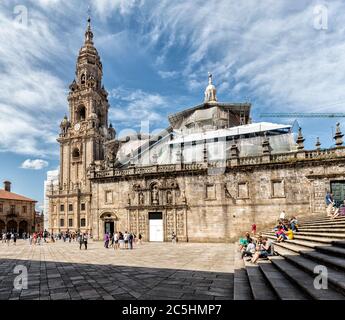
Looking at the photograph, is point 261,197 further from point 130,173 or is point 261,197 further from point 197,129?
point 197,129

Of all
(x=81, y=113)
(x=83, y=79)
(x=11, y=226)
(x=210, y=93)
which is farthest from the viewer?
(x=83, y=79)

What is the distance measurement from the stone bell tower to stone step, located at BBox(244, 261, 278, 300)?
4387 cm

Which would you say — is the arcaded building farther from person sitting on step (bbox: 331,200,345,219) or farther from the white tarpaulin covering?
person sitting on step (bbox: 331,200,345,219)

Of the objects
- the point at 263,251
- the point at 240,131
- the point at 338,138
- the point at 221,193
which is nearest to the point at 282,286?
the point at 263,251

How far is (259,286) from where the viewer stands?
293 inches

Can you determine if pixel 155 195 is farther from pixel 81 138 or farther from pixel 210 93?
pixel 81 138

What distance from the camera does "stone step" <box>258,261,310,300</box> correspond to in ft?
19.7

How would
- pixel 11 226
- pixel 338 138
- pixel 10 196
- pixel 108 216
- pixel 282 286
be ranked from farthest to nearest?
1. pixel 10 196
2. pixel 11 226
3. pixel 108 216
4. pixel 338 138
5. pixel 282 286

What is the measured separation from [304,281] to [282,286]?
1.91 ft

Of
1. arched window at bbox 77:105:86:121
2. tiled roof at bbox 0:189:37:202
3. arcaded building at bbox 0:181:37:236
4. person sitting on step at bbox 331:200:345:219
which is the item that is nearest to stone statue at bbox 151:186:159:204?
person sitting on step at bbox 331:200:345:219
